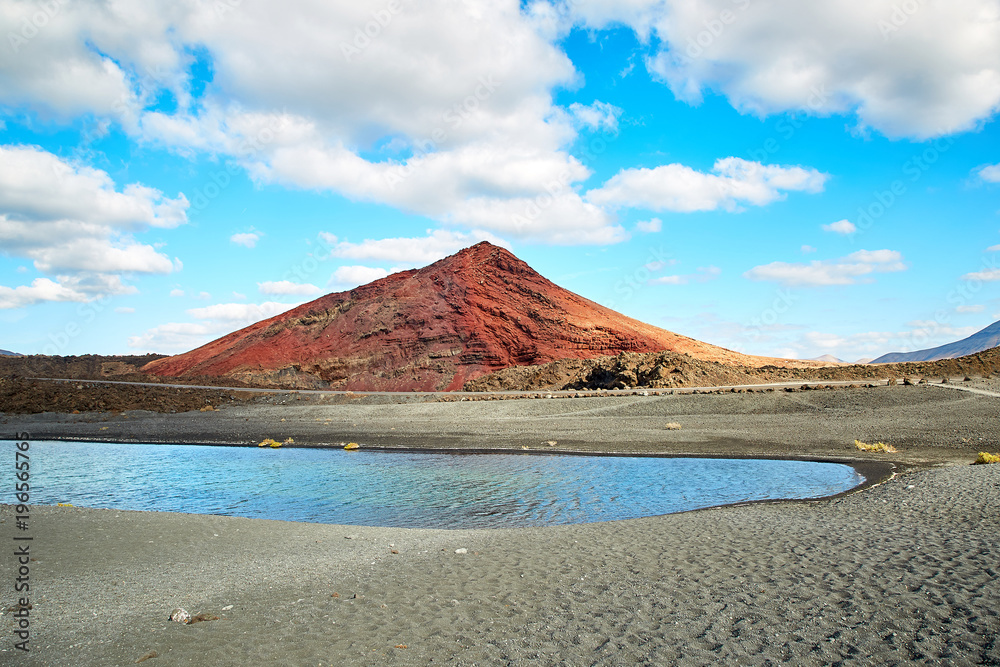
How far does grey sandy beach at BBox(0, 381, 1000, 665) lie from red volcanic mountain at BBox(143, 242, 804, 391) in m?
42.6

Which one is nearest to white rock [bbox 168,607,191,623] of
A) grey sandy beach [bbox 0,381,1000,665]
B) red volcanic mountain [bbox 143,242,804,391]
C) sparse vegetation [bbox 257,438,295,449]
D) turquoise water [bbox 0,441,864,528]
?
grey sandy beach [bbox 0,381,1000,665]

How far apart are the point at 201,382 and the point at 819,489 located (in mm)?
51353

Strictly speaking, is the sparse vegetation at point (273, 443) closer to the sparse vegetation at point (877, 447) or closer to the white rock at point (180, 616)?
the white rock at point (180, 616)

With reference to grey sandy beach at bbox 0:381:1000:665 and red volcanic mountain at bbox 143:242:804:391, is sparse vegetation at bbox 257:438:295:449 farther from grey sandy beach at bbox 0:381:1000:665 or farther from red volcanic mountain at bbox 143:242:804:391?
red volcanic mountain at bbox 143:242:804:391

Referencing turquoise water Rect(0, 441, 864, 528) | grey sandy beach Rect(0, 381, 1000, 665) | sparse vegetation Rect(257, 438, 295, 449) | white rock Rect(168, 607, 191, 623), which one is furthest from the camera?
sparse vegetation Rect(257, 438, 295, 449)

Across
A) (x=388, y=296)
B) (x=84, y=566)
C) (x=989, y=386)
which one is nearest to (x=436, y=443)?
Answer: (x=84, y=566)

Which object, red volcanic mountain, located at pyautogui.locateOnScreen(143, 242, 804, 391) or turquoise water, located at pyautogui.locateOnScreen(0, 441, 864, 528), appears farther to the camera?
red volcanic mountain, located at pyautogui.locateOnScreen(143, 242, 804, 391)

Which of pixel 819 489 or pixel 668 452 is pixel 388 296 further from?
pixel 819 489

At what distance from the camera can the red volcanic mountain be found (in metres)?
53.3

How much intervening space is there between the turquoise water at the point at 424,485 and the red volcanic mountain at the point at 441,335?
33.0m

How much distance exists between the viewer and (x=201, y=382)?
1923 inches

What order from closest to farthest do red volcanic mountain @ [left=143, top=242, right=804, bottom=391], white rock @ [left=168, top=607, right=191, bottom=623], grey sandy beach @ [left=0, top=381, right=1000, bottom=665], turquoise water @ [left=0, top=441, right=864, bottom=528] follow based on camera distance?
grey sandy beach @ [left=0, top=381, right=1000, bottom=665], white rock @ [left=168, top=607, right=191, bottom=623], turquoise water @ [left=0, top=441, right=864, bottom=528], red volcanic mountain @ [left=143, top=242, right=804, bottom=391]

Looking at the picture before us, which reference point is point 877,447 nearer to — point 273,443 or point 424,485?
point 424,485

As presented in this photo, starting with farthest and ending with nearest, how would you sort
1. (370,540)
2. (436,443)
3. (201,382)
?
(201,382)
(436,443)
(370,540)
